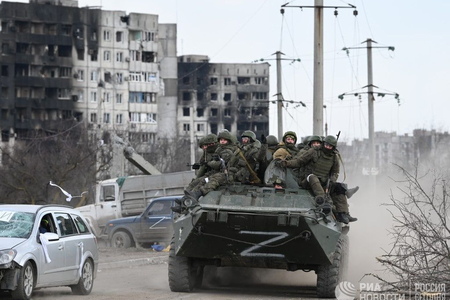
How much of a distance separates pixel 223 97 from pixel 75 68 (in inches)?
1031

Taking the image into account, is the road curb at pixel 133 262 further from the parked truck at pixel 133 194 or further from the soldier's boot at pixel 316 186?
the parked truck at pixel 133 194

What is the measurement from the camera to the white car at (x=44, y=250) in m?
12.8

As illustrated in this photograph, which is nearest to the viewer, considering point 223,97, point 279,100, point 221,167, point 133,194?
point 221,167

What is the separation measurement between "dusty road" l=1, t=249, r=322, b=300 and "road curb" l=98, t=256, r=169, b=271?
0.04 m

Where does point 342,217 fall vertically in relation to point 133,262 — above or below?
above

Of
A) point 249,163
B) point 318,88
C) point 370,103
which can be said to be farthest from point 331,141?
point 370,103

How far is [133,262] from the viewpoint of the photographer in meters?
23.5

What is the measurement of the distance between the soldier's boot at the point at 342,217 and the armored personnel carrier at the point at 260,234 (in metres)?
0.58

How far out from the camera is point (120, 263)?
23.1 m

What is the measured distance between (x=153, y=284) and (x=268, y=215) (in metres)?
3.92

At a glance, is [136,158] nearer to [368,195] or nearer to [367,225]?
[368,195]

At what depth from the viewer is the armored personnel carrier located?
1424 cm

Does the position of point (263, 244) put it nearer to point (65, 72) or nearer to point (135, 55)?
point (65, 72)

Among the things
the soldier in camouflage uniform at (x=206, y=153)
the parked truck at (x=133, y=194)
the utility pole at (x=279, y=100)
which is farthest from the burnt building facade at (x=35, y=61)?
the soldier in camouflage uniform at (x=206, y=153)
